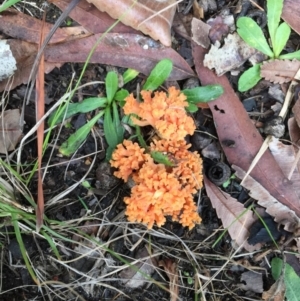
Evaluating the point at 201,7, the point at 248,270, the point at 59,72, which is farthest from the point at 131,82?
the point at 248,270

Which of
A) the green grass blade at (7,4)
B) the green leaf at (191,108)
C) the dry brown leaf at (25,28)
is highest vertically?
the green grass blade at (7,4)

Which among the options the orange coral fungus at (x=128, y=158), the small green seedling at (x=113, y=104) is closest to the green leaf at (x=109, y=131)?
the small green seedling at (x=113, y=104)

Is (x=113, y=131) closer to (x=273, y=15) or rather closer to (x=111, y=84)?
(x=111, y=84)

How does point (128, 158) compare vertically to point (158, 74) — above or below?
below

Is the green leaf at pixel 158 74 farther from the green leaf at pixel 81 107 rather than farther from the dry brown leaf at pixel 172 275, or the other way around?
the dry brown leaf at pixel 172 275

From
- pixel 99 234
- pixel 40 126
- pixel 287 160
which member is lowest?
pixel 99 234

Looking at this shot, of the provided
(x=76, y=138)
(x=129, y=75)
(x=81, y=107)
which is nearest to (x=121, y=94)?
(x=129, y=75)
